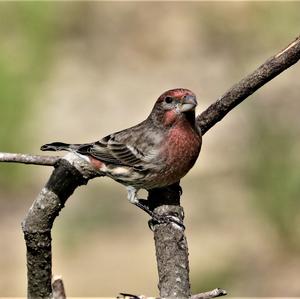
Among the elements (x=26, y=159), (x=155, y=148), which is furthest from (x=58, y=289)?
(x=155, y=148)

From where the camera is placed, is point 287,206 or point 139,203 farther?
point 287,206

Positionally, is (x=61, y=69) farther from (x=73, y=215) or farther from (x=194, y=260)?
(x=194, y=260)

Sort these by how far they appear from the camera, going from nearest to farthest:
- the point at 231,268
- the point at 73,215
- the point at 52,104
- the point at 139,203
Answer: the point at 139,203 < the point at 231,268 < the point at 73,215 < the point at 52,104

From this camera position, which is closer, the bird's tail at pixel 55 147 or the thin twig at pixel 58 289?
the thin twig at pixel 58 289

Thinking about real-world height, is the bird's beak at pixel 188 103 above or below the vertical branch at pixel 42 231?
above

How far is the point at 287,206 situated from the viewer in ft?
22.0

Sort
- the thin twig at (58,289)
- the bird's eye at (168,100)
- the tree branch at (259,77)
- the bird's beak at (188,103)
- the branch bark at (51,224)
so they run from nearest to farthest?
1. the thin twig at (58,289)
2. the branch bark at (51,224)
3. the tree branch at (259,77)
4. the bird's beak at (188,103)
5. the bird's eye at (168,100)

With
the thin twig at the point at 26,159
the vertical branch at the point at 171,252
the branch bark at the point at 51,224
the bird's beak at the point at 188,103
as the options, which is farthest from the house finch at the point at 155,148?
the thin twig at the point at 26,159

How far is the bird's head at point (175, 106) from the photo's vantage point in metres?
4.01

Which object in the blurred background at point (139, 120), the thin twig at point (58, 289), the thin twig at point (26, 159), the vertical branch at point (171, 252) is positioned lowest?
the thin twig at point (58, 289)

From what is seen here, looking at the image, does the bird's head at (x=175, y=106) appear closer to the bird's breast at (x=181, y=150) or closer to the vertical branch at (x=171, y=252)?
the bird's breast at (x=181, y=150)

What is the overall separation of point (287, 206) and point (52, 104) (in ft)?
12.4

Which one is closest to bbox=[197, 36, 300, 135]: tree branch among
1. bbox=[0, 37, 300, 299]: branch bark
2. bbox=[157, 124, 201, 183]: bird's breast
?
bbox=[0, 37, 300, 299]: branch bark

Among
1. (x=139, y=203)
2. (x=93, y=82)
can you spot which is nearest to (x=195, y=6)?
(x=93, y=82)
